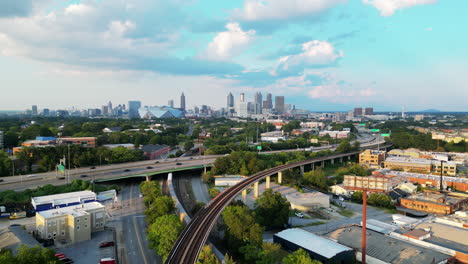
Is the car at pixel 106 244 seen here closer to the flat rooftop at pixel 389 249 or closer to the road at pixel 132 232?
the road at pixel 132 232

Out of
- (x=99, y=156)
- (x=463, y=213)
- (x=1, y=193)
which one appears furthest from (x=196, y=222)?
(x=99, y=156)

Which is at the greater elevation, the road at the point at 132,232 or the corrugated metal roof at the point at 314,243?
the corrugated metal roof at the point at 314,243

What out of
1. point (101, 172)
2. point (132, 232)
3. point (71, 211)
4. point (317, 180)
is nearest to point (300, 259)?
point (132, 232)

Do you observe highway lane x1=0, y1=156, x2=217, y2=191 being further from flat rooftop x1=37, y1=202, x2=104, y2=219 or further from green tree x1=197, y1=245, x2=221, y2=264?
green tree x1=197, y1=245, x2=221, y2=264

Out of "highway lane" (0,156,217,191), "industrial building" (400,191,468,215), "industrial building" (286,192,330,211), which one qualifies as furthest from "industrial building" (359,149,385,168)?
"highway lane" (0,156,217,191)

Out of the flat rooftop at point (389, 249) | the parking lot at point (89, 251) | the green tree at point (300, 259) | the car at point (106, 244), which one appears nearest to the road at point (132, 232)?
the car at point (106, 244)
